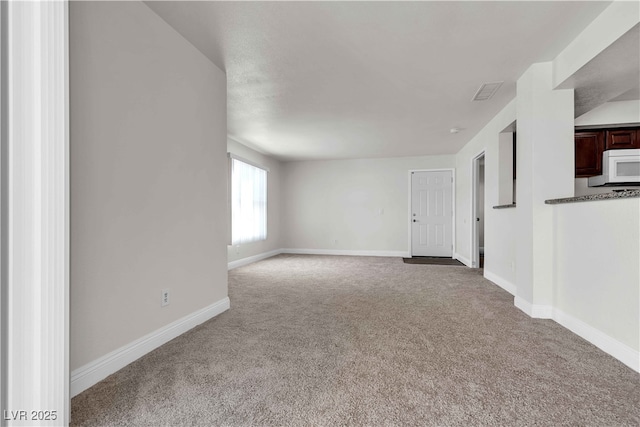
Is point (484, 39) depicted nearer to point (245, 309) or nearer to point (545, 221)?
point (545, 221)

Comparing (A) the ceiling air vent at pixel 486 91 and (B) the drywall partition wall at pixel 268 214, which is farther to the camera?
(B) the drywall partition wall at pixel 268 214

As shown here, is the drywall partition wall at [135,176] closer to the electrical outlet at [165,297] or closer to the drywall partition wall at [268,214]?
the electrical outlet at [165,297]

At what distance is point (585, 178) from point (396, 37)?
364cm

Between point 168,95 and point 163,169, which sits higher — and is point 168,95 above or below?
above

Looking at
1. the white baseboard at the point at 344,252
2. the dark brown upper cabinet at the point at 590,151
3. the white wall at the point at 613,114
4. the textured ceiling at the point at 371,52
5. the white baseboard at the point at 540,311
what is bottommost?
the white baseboard at the point at 344,252

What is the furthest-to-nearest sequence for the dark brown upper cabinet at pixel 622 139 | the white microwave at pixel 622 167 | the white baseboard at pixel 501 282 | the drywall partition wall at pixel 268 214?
the drywall partition wall at pixel 268 214 < the dark brown upper cabinet at pixel 622 139 < the white microwave at pixel 622 167 < the white baseboard at pixel 501 282

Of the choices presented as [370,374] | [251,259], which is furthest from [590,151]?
[251,259]

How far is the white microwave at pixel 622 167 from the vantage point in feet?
12.2

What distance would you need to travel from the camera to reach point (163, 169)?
7.26 feet

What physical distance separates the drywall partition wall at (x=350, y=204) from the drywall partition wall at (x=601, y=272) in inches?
173

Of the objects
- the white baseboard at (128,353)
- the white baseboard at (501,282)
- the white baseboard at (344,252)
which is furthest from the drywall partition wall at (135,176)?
the white baseboard at (344,252)

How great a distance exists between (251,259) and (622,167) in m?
5.54

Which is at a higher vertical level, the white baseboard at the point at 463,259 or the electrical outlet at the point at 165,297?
the electrical outlet at the point at 165,297

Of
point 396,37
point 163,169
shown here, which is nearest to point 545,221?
point 396,37
